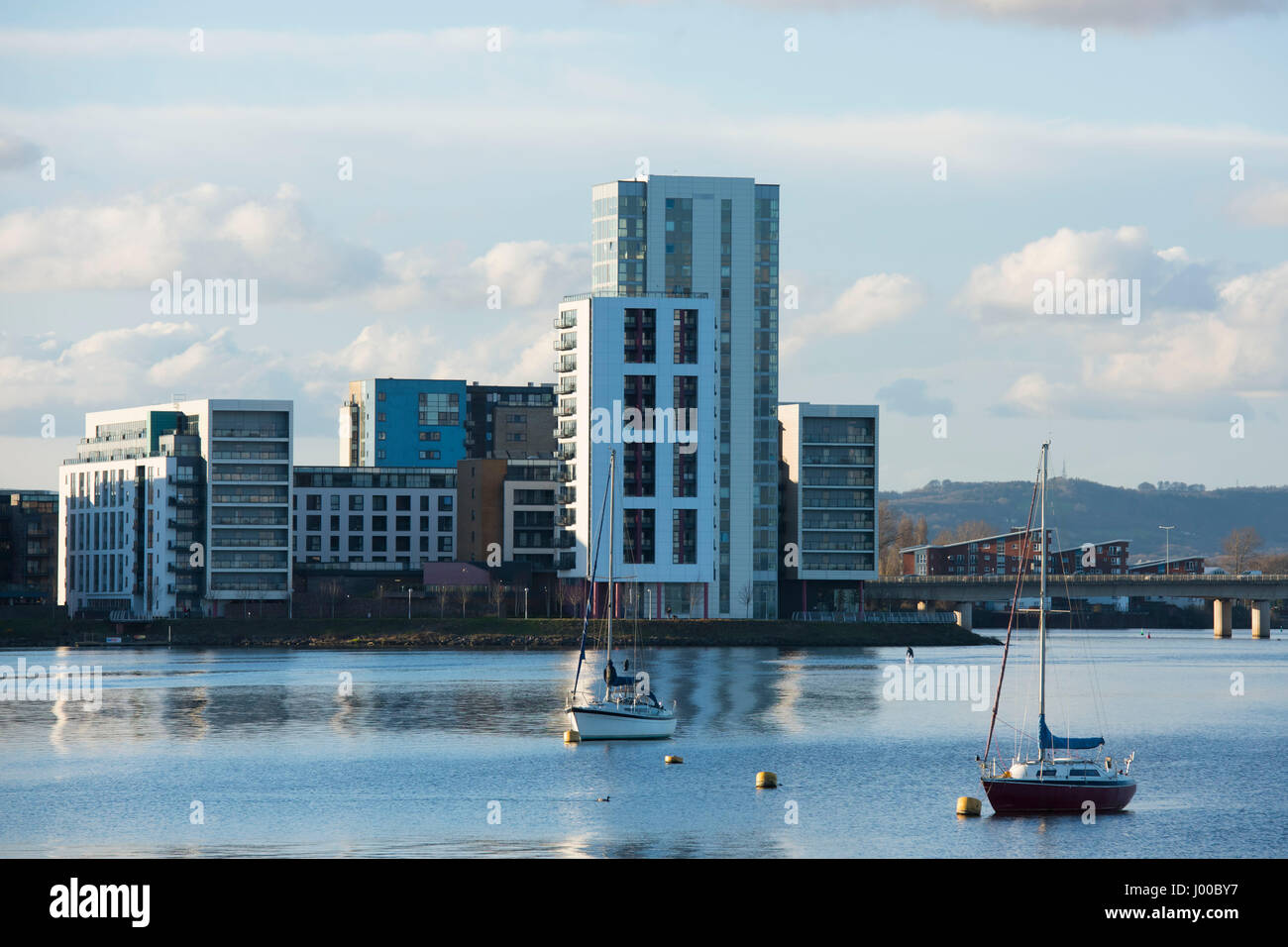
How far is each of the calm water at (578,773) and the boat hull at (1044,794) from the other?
3.04 ft

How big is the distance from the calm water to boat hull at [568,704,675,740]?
78 centimetres

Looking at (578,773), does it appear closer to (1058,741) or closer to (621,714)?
(621,714)

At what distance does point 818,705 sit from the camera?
124062mm

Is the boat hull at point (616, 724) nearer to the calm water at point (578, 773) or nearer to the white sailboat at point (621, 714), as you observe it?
the white sailboat at point (621, 714)

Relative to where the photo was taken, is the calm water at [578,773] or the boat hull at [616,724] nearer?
the calm water at [578,773]

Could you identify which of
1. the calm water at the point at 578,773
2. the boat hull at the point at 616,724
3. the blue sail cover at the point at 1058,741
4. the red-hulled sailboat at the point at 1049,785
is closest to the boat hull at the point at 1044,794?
the red-hulled sailboat at the point at 1049,785

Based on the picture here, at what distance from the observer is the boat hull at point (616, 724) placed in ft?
309

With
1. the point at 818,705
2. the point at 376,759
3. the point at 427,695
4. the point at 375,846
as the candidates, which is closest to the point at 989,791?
the point at 375,846

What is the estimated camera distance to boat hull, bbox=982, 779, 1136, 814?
220ft

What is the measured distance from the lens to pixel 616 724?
95312mm

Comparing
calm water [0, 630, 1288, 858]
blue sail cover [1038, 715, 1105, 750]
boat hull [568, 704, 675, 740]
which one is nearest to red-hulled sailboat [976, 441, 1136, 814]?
blue sail cover [1038, 715, 1105, 750]

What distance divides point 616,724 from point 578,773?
1299 cm

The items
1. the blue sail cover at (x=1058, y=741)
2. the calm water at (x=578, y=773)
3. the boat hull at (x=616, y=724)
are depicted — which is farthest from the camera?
the boat hull at (x=616, y=724)
